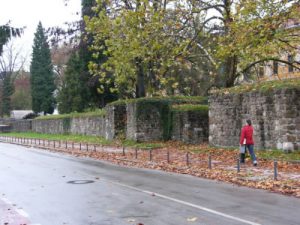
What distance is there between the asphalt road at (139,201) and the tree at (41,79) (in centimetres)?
5867

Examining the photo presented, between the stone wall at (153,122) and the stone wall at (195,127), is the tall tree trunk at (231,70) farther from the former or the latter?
the stone wall at (153,122)

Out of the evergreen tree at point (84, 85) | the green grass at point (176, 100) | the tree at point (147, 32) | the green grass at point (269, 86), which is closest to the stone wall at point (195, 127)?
the green grass at point (176, 100)

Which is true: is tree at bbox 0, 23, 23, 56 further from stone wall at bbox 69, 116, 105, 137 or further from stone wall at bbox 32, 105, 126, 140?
stone wall at bbox 69, 116, 105, 137

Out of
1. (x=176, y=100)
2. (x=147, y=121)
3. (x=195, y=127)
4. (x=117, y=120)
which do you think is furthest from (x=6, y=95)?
(x=195, y=127)

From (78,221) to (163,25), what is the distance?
14.6 metres

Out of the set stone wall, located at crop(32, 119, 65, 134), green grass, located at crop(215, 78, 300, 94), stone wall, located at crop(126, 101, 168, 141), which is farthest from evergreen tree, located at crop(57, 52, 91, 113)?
green grass, located at crop(215, 78, 300, 94)

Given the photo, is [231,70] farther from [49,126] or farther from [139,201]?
[49,126]

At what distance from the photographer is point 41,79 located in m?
74.4

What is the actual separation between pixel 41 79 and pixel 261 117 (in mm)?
58088

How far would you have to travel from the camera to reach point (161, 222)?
866cm

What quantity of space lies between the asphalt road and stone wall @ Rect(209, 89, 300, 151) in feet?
20.1

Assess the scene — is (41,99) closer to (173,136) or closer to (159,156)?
(173,136)

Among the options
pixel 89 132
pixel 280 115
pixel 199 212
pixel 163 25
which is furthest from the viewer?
pixel 89 132

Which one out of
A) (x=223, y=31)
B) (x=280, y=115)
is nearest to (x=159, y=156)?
(x=280, y=115)
